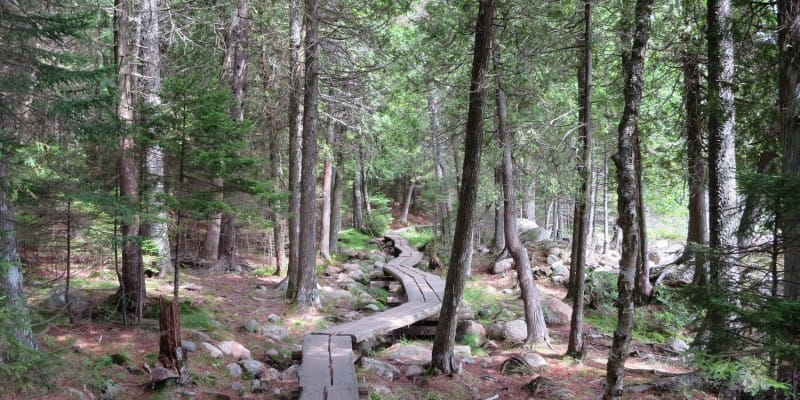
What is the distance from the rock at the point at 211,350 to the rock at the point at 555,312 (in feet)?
26.7

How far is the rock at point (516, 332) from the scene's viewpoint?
10273mm

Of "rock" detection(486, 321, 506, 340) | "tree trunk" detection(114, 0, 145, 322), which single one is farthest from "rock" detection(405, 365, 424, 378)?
"tree trunk" detection(114, 0, 145, 322)

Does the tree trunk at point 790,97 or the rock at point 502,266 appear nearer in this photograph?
the tree trunk at point 790,97

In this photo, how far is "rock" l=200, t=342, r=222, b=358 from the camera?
7188mm

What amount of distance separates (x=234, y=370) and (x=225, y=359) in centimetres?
47

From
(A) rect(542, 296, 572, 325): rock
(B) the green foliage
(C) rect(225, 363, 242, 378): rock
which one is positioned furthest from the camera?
(B) the green foliage

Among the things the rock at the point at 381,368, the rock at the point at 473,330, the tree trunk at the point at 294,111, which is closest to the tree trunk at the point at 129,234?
the tree trunk at the point at 294,111

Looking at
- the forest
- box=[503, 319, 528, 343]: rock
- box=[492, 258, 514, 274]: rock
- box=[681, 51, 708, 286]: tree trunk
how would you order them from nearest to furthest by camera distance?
the forest
box=[681, 51, 708, 286]: tree trunk
box=[503, 319, 528, 343]: rock
box=[492, 258, 514, 274]: rock

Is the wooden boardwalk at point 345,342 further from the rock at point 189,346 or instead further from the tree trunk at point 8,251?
the tree trunk at point 8,251

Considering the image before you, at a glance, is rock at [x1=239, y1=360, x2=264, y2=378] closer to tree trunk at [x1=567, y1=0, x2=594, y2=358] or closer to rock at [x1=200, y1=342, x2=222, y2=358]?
rock at [x1=200, y1=342, x2=222, y2=358]


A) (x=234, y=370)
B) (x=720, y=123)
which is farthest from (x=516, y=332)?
(x=234, y=370)

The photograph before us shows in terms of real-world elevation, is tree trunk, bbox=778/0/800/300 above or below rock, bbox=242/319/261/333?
above

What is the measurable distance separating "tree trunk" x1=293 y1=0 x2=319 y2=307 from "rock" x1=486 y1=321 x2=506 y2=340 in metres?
4.13

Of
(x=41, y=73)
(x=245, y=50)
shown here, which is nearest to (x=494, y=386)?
(x=41, y=73)
